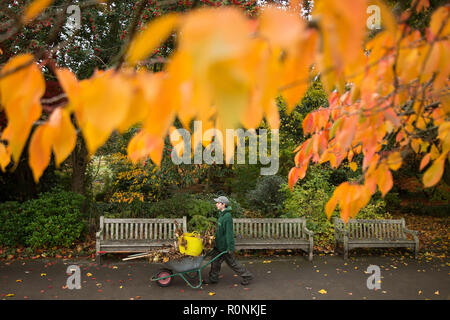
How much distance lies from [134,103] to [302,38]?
401 mm

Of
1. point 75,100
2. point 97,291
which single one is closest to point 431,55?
point 75,100

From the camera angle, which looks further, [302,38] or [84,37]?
[84,37]

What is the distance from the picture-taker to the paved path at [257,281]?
202 inches

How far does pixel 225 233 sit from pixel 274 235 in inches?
101

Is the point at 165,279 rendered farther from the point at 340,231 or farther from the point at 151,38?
the point at 151,38

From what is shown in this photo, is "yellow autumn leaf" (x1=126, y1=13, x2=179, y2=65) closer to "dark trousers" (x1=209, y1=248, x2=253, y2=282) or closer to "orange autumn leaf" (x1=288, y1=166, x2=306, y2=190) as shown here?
"orange autumn leaf" (x1=288, y1=166, x2=306, y2=190)

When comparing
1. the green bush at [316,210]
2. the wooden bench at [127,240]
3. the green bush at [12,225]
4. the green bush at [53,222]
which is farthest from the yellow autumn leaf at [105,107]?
the green bush at [12,225]

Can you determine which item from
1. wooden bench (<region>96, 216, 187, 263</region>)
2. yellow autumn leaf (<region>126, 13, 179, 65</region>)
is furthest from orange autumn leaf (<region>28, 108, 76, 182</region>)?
wooden bench (<region>96, 216, 187, 263</region>)

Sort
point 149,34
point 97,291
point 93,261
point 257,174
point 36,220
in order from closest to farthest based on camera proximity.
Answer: point 149,34
point 97,291
point 93,261
point 36,220
point 257,174

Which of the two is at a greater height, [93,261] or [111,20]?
[111,20]

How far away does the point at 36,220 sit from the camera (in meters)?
7.52

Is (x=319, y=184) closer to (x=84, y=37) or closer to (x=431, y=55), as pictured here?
(x=84, y=37)

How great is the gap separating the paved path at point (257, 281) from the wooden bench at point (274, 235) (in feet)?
1.02

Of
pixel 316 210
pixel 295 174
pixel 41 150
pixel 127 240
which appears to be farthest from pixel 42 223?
pixel 41 150
